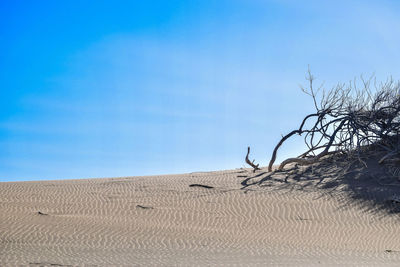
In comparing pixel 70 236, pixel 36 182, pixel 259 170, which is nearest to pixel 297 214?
pixel 259 170

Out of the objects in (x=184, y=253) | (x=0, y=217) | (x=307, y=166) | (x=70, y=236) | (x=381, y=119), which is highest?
(x=381, y=119)

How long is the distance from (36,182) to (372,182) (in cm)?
1168

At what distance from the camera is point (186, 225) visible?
38.8ft

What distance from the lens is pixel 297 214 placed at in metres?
13.4

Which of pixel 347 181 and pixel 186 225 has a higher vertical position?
pixel 347 181

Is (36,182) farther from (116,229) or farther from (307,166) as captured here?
(307,166)

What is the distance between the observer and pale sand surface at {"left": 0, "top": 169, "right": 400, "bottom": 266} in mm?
8438

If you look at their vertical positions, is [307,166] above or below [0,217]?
above

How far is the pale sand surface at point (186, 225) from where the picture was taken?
844cm

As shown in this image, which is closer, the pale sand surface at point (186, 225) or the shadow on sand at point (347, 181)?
the pale sand surface at point (186, 225)

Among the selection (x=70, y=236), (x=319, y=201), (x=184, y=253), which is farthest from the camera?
(x=319, y=201)

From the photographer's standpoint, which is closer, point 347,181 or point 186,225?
point 186,225

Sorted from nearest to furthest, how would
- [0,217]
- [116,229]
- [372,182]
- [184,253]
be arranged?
[184,253] < [116,229] < [0,217] < [372,182]

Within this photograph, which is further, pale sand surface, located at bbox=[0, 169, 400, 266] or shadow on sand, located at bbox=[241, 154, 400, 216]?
shadow on sand, located at bbox=[241, 154, 400, 216]
